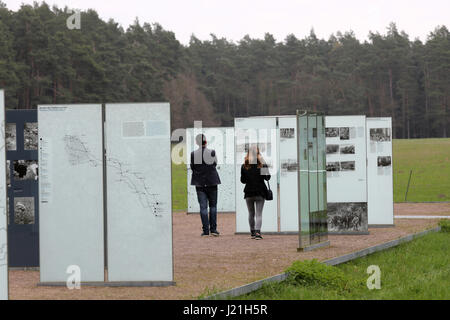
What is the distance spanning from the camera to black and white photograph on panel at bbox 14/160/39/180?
1237 cm

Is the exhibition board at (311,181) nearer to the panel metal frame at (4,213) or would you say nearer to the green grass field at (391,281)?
the green grass field at (391,281)

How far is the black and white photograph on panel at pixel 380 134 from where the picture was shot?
19062 millimetres

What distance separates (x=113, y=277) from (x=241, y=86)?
101666 mm

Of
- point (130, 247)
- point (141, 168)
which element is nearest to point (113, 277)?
point (130, 247)

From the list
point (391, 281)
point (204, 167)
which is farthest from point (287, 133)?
point (391, 281)

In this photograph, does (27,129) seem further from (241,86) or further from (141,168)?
(241,86)

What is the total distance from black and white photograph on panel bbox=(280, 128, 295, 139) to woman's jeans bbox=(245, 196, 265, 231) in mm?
1766

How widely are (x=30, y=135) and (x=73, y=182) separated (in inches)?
84.0

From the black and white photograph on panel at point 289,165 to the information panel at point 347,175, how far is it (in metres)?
0.74

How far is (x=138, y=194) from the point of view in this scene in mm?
10414

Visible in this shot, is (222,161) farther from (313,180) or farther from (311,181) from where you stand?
(311,181)

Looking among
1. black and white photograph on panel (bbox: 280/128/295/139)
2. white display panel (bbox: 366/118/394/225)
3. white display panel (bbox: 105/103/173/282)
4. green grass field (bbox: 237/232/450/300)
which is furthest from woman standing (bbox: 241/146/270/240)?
white display panel (bbox: 105/103/173/282)

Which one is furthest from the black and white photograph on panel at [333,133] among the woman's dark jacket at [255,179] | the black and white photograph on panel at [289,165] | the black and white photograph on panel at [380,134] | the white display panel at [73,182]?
the white display panel at [73,182]
